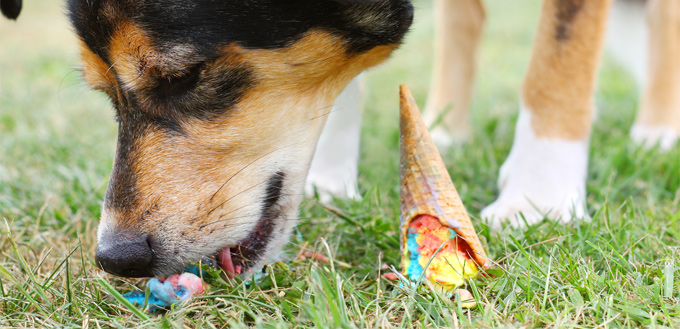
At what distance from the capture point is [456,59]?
4.13 metres

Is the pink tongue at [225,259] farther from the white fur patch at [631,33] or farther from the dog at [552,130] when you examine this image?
the white fur patch at [631,33]

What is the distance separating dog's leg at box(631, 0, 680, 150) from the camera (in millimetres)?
3867

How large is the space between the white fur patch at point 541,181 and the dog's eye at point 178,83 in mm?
1285

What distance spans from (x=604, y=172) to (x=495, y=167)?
550 mm

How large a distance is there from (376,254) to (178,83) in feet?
3.13

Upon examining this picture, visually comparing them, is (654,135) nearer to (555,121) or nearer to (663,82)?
(663,82)

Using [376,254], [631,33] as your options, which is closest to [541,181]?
[376,254]

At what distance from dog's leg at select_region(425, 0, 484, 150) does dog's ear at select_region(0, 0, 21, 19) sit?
2532mm

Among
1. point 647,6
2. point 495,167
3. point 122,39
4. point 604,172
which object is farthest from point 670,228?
point 647,6

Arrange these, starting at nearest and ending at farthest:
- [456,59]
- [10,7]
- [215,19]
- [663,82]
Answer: [215,19], [10,7], [663,82], [456,59]

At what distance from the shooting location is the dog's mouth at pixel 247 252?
2113 mm

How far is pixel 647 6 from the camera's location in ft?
14.0

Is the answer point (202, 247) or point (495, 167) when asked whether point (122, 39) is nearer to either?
point (202, 247)

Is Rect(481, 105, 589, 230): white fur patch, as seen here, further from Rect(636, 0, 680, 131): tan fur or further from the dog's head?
Rect(636, 0, 680, 131): tan fur
